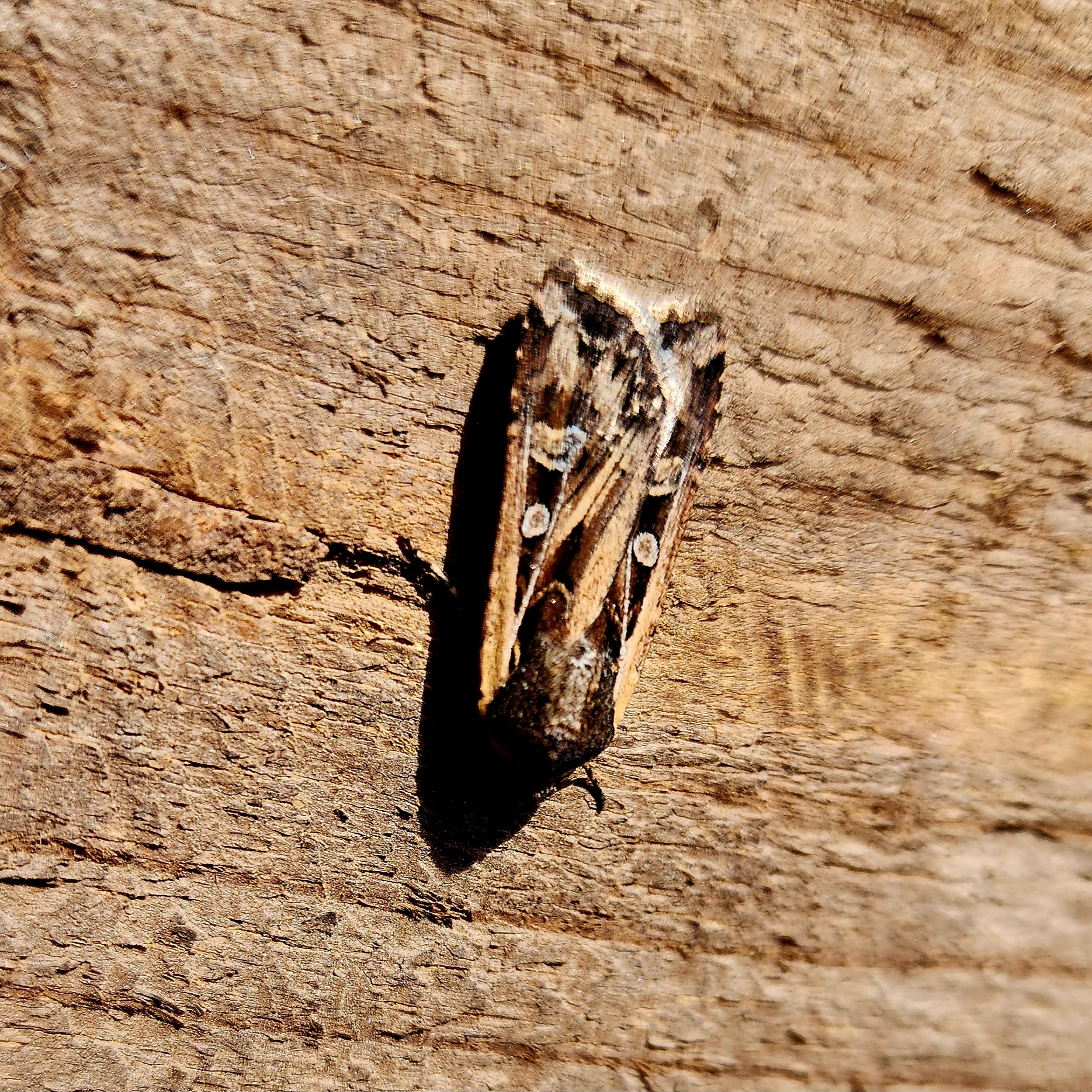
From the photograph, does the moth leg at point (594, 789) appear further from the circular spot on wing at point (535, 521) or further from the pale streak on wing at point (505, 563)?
the circular spot on wing at point (535, 521)

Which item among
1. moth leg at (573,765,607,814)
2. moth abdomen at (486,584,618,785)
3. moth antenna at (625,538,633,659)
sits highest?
moth antenna at (625,538,633,659)

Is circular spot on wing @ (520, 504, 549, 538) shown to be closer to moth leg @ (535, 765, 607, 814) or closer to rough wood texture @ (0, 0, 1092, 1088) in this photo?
rough wood texture @ (0, 0, 1092, 1088)

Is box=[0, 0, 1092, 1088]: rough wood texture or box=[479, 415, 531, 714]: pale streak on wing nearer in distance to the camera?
box=[0, 0, 1092, 1088]: rough wood texture

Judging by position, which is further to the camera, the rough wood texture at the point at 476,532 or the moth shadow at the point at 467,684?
the moth shadow at the point at 467,684

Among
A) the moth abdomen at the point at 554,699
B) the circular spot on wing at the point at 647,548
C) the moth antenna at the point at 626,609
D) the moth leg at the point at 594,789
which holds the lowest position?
the moth leg at the point at 594,789

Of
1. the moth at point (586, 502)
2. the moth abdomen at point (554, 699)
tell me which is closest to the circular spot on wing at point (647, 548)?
the moth at point (586, 502)

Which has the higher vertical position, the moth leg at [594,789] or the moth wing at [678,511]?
the moth wing at [678,511]

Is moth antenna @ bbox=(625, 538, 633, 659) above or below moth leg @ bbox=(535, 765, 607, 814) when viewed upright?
above

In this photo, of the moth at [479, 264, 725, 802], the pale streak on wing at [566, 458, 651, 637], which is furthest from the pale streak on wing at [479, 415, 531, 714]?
the pale streak on wing at [566, 458, 651, 637]
